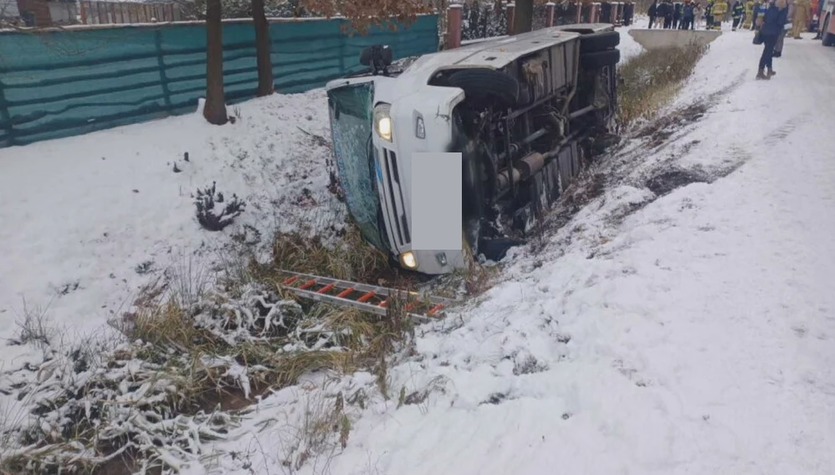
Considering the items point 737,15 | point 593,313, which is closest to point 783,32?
point 593,313

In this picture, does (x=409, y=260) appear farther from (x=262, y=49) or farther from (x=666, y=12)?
(x=666, y=12)

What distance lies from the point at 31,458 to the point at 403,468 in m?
2.30

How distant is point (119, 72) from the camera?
27.7 feet

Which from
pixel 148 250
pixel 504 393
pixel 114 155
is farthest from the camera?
pixel 114 155

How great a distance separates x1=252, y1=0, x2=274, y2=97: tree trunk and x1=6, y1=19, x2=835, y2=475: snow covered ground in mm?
3216

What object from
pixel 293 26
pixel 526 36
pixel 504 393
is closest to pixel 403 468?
pixel 504 393

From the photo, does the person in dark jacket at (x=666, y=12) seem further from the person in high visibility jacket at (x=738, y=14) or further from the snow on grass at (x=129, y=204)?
the snow on grass at (x=129, y=204)

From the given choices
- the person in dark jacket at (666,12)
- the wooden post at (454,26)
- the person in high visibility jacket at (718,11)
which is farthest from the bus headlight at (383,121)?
the person in high visibility jacket at (718,11)

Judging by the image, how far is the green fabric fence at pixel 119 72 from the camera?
743cm

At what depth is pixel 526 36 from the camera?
758 centimetres

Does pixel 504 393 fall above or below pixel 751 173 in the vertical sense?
below

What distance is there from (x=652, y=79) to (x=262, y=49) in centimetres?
837

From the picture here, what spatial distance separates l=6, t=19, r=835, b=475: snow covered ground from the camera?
269 centimetres

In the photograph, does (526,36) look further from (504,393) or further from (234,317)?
(504,393)
